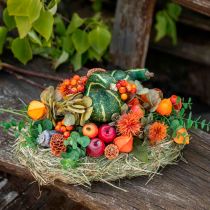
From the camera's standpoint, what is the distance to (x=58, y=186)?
2025mm

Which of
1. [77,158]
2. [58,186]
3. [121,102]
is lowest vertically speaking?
[58,186]

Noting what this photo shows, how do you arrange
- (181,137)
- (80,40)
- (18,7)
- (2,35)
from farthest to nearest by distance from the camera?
(80,40)
(2,35)
(18,7)
(181,137)

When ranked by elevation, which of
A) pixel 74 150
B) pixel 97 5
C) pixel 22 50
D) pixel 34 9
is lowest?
pixel 74 150

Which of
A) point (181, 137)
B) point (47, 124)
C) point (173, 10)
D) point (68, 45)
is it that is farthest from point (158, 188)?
point (173, 10)

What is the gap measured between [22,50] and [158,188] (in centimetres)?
107

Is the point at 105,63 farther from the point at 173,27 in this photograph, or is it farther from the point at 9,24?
the point at 9,24

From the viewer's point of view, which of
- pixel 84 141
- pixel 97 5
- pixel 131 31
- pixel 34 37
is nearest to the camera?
pixel 84 141

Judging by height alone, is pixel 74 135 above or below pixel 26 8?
below

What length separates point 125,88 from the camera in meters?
1.97

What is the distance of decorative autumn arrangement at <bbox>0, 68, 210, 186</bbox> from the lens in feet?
6.25

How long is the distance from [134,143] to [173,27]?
1.53 m

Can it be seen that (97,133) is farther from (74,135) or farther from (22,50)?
(22,50)

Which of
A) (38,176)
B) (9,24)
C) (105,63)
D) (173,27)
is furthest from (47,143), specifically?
(173,27)

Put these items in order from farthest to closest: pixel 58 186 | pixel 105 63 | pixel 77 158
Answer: pixel 105 63
pixel 58 186
pixel 77 158
